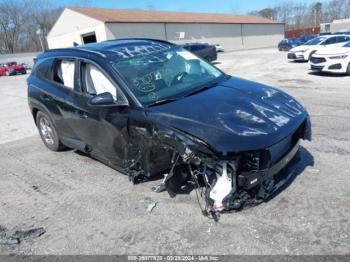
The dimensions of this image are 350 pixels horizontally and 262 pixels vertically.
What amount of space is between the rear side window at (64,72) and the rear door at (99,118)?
0.22m

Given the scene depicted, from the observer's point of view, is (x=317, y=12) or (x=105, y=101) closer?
(x=105, y=101)

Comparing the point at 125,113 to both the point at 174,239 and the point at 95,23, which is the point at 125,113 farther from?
the point at 95,23

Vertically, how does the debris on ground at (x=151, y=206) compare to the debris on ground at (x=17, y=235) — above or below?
above

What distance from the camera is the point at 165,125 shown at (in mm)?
3502

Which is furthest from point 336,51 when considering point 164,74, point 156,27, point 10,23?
point 10,23

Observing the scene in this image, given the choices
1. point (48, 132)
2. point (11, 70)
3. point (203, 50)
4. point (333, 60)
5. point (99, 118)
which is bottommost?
point (48, 132)

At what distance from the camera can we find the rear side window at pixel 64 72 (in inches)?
193

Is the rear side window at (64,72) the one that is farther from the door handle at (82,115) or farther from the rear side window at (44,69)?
the door handle at (82,115)

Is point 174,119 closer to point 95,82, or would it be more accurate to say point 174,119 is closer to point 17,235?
point 95,82

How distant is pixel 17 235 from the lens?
3.54 meters

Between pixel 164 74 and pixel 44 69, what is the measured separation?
2.53 m

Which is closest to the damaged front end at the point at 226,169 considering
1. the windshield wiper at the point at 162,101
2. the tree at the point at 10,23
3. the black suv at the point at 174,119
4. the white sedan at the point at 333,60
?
the black suv at the point at 174,119

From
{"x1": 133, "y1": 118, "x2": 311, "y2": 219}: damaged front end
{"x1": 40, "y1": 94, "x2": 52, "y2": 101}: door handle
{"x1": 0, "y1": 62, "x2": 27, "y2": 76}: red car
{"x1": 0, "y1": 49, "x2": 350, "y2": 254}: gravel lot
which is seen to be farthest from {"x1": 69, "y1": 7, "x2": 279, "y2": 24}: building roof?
{"x1": 133, "y1": 118, "x2": 311, "y2": 219}: damaged front end

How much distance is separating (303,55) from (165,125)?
671 inches
